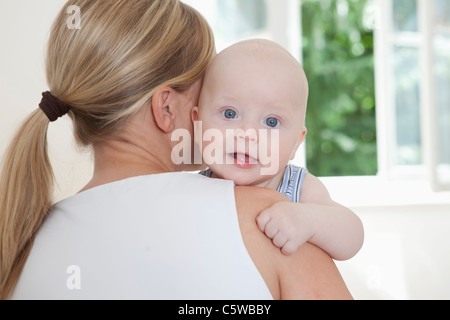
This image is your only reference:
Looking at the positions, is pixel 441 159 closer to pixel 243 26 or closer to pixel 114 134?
pixel 243 26

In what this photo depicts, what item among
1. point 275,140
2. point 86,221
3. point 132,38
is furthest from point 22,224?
point 275,140

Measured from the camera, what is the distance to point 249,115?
1051 millimetres

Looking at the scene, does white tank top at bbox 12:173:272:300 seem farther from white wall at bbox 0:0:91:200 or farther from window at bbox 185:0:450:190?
window at bbox 185:0:450:190

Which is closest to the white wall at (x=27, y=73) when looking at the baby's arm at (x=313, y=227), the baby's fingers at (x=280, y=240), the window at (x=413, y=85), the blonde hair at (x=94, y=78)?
the blonde hair at (x=94, y=78)

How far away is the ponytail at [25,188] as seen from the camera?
36.0 inches

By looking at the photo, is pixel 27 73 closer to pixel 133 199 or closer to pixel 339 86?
pixel 133 199

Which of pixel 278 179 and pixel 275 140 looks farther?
pixel 278 179

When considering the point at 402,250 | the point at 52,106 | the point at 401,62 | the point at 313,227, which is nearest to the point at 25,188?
the point at 52,106

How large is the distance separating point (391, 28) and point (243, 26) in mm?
802

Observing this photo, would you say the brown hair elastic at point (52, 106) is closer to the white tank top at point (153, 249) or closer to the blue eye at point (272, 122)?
the white tank top at point (153, 249)

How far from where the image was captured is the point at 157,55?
938 mm

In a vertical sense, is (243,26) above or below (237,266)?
above

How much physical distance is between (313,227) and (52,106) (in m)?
0.54

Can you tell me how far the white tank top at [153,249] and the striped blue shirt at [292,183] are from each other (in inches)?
13.9
